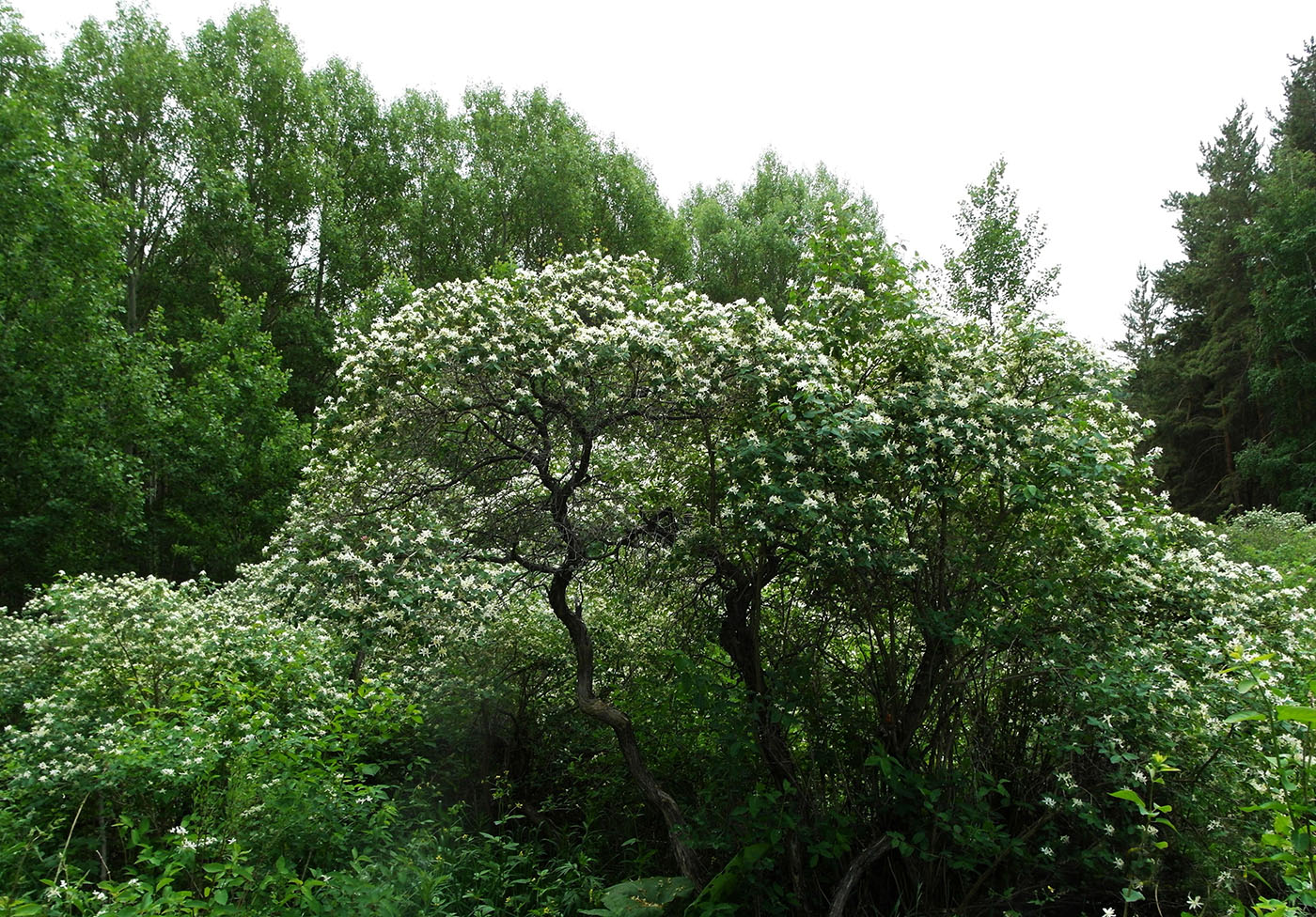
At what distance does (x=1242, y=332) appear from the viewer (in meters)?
24.9

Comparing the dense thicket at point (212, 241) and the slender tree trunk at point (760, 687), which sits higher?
the dense thicket at point (212, 241)

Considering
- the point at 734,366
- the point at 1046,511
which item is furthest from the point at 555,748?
the point at 1046,511

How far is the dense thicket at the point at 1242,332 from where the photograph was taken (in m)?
21.3

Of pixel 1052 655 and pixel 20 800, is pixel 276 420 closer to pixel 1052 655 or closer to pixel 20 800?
pixel 20 800

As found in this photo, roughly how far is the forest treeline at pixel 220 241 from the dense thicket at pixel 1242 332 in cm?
1268

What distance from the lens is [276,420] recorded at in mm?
15070

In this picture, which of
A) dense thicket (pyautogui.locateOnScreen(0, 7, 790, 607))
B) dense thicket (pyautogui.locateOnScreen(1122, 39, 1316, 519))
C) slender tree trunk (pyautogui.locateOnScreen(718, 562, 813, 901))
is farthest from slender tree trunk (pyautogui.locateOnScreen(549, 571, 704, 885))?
dense thicket (pyautogui.locateOnScreen(1122, 39, 1316, 519))

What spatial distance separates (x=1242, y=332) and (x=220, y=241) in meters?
28.7

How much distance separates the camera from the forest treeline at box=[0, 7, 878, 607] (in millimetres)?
12406

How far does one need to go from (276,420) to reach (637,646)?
36.5 feet

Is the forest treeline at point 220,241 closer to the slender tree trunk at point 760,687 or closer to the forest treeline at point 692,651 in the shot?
the forest treeline at point 692,651

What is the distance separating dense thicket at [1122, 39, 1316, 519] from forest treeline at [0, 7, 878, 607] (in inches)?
499

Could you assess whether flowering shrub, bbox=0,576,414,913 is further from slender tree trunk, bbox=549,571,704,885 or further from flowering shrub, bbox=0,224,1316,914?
slender tree trunk, bbox=549,571,704,885

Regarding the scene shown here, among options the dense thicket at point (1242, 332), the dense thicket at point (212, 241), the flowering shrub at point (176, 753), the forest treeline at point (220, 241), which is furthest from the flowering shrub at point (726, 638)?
the dense thicket at point (1242, 332)
